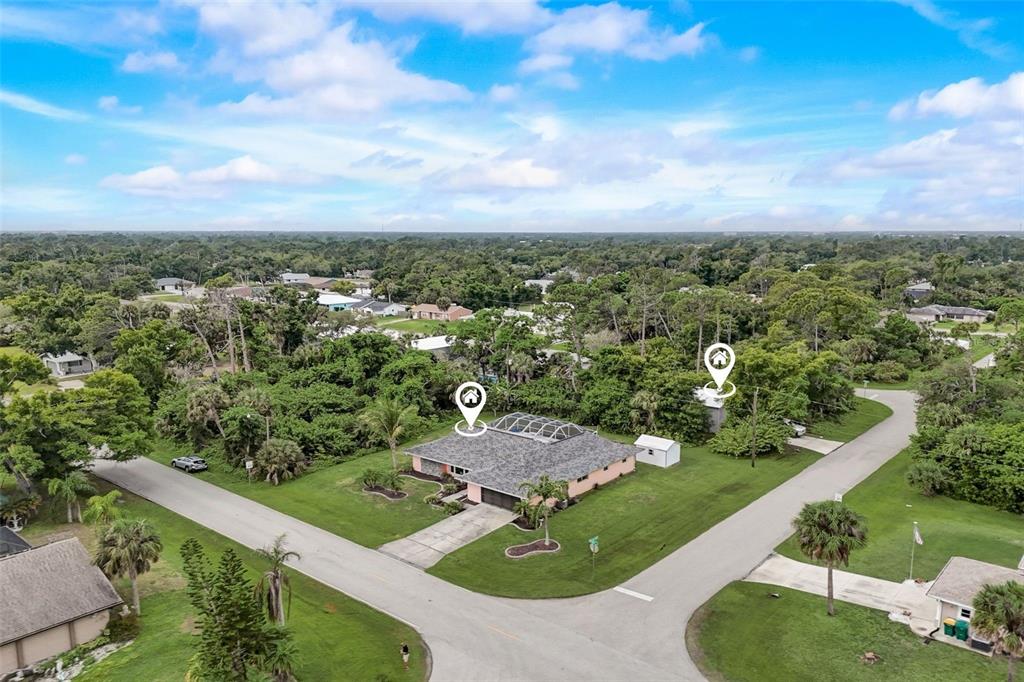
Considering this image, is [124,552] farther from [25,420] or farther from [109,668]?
[25,420]

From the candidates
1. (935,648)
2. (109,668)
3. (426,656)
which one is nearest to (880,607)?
(935,648)

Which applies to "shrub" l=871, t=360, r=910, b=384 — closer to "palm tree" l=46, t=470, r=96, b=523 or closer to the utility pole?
the utility pole

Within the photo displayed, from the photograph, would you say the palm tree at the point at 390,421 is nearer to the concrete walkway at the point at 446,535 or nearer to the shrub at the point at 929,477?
the concrete walkway at the point at 446,535

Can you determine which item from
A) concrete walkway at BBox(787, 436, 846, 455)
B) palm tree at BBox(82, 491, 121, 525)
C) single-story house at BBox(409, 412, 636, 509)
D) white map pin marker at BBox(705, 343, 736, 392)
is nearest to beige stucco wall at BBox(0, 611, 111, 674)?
palm tree at BBox(82, 491, 121, 525)

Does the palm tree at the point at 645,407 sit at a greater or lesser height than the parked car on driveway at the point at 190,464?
greater

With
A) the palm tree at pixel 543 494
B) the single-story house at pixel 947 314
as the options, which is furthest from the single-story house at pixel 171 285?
the single-story house at pixel 947 314

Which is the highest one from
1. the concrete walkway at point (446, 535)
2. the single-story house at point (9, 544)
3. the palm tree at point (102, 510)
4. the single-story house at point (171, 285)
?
the single-story house at point (171, 285)
